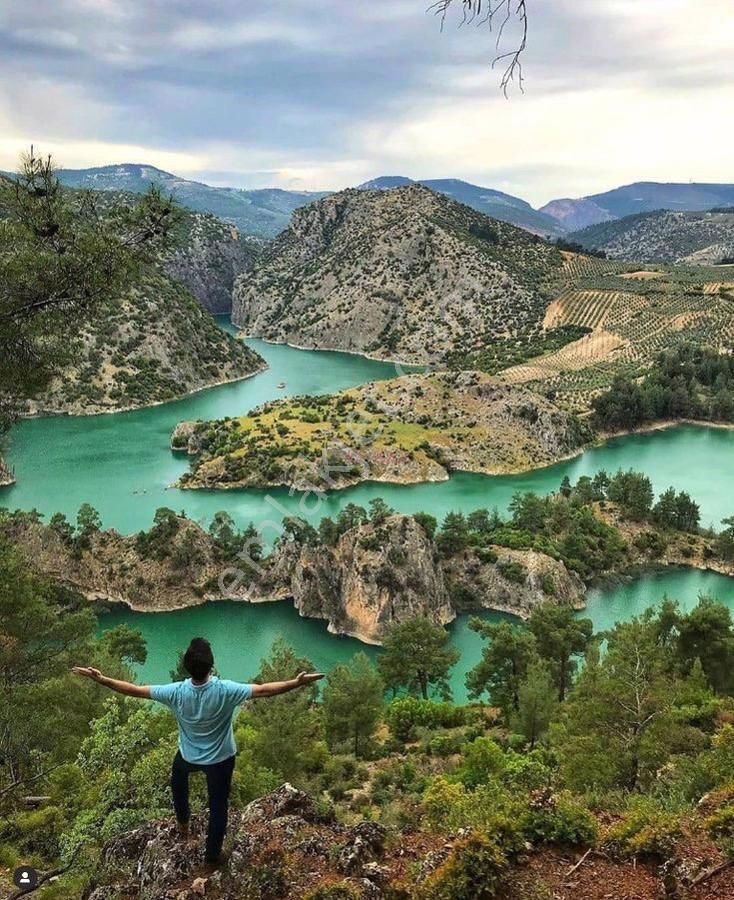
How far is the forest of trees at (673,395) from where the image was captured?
8456 centimetres

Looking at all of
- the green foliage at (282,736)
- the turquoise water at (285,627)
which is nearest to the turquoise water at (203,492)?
the turquoise water at (285,627)

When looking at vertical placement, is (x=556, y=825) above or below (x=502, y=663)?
above

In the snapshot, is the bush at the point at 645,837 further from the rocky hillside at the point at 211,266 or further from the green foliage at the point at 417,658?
the rocky hillside at the point at 211,266

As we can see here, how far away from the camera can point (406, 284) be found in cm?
13812

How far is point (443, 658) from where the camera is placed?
32969mm

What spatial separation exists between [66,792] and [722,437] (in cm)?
8571

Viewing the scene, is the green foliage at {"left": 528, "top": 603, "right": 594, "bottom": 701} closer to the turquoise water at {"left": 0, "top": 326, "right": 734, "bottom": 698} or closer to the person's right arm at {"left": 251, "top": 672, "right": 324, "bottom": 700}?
the turquoise water at {"left": 0, "top": 326, "right": 734, "bottom": 698}

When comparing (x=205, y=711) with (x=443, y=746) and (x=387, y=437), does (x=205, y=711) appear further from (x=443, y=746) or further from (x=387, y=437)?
(x=387, y=437)

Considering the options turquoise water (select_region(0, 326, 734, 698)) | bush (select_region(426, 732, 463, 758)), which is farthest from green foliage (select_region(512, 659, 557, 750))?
turquoise water (select_region(0, 326, 734, 698))

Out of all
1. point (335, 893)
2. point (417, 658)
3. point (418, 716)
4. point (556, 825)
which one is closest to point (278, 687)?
point (335, 893)

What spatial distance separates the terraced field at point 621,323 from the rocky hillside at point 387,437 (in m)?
15.1

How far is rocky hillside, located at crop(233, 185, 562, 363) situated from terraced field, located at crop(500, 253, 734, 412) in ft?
22.0

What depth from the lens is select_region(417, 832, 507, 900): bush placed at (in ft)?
18.4

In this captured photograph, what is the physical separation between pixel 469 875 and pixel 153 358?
100350 millimetres
